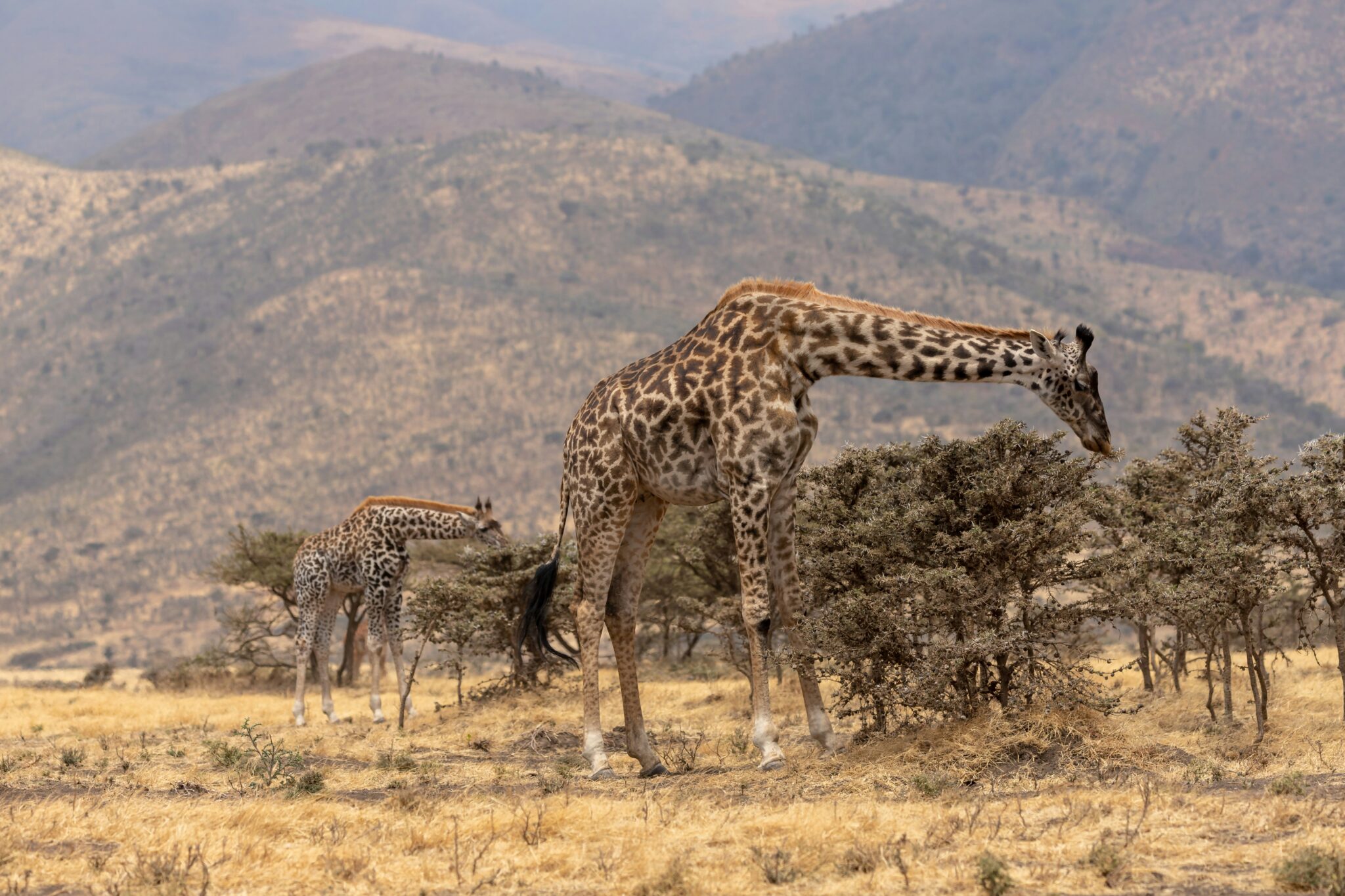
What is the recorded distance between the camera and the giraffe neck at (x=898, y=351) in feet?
34.6

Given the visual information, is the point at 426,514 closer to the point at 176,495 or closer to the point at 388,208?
the point at 176,495

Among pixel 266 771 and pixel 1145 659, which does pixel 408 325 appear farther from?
pixel 266 771

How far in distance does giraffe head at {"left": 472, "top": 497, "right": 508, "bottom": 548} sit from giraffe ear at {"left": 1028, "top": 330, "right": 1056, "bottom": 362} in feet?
32.4

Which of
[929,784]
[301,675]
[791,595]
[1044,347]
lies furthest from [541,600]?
[301,675]

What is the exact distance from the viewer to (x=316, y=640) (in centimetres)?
1991

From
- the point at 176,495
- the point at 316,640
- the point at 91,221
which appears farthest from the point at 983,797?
the point at 91,221

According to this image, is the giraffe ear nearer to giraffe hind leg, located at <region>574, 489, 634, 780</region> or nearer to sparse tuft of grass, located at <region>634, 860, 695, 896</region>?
giraffe hind leg, located at <region>574, 489, 634, 780</region>

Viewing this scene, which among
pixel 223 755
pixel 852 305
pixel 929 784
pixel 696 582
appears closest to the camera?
pixel 929 784

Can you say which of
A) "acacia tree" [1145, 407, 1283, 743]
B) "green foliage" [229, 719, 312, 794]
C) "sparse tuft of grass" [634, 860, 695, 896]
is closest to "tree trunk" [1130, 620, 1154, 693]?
"acacia tree" [1145, 407, 1283, 743]

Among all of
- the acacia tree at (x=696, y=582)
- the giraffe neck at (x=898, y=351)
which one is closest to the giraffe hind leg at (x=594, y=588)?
the giraffe neck at (x=898, y=351)

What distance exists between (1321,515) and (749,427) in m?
5.07

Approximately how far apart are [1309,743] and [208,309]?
343 feet

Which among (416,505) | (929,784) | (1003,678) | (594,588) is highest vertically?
(416,505)

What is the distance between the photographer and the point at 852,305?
36.7ft
